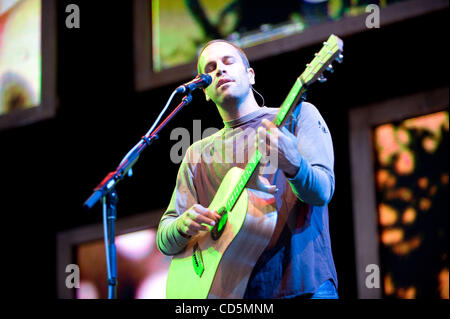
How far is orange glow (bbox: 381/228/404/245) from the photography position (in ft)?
15.4

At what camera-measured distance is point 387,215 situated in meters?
4.77

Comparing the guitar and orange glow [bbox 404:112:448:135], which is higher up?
orange glow [bbox 404:112:448:135]

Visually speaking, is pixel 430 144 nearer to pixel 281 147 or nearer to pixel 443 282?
pixel 443 282

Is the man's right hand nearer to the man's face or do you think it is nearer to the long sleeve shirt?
the long sleeve shirt

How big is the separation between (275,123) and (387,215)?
93.9 inches

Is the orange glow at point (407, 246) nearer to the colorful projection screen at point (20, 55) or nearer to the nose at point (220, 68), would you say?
the nose at point (220, 68)

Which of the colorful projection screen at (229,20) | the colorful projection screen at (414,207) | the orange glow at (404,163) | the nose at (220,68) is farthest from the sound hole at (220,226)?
the colorful projection screen at (229,20)

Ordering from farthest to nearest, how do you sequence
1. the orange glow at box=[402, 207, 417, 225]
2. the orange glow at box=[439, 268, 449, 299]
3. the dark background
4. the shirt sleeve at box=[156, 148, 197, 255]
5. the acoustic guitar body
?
the dark background, the orange glow at box=[402, 207, 417, 225], the orange glow at box=[439, 268, 449, 299], the shirt sleeve at box=[156, 148, 197, 255], the acoustic guitar body

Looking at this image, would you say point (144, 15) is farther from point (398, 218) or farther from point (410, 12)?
point (398, 218)

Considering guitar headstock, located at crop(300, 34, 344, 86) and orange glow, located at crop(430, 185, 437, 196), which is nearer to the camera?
guitar headstock, located at crop(300, 34, 344, 86)

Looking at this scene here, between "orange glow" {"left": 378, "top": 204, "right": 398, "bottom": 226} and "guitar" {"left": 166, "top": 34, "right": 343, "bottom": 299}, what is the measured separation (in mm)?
2262

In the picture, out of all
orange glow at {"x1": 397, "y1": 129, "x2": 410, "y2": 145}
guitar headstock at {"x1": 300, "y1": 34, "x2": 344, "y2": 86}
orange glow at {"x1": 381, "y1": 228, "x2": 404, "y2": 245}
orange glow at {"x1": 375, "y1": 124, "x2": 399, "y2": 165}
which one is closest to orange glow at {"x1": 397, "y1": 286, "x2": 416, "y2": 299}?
orange glow at {"x1": 381, "y1": 228, "x2": 404, "y2": 245}

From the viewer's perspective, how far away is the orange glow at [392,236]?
468 centimetres
